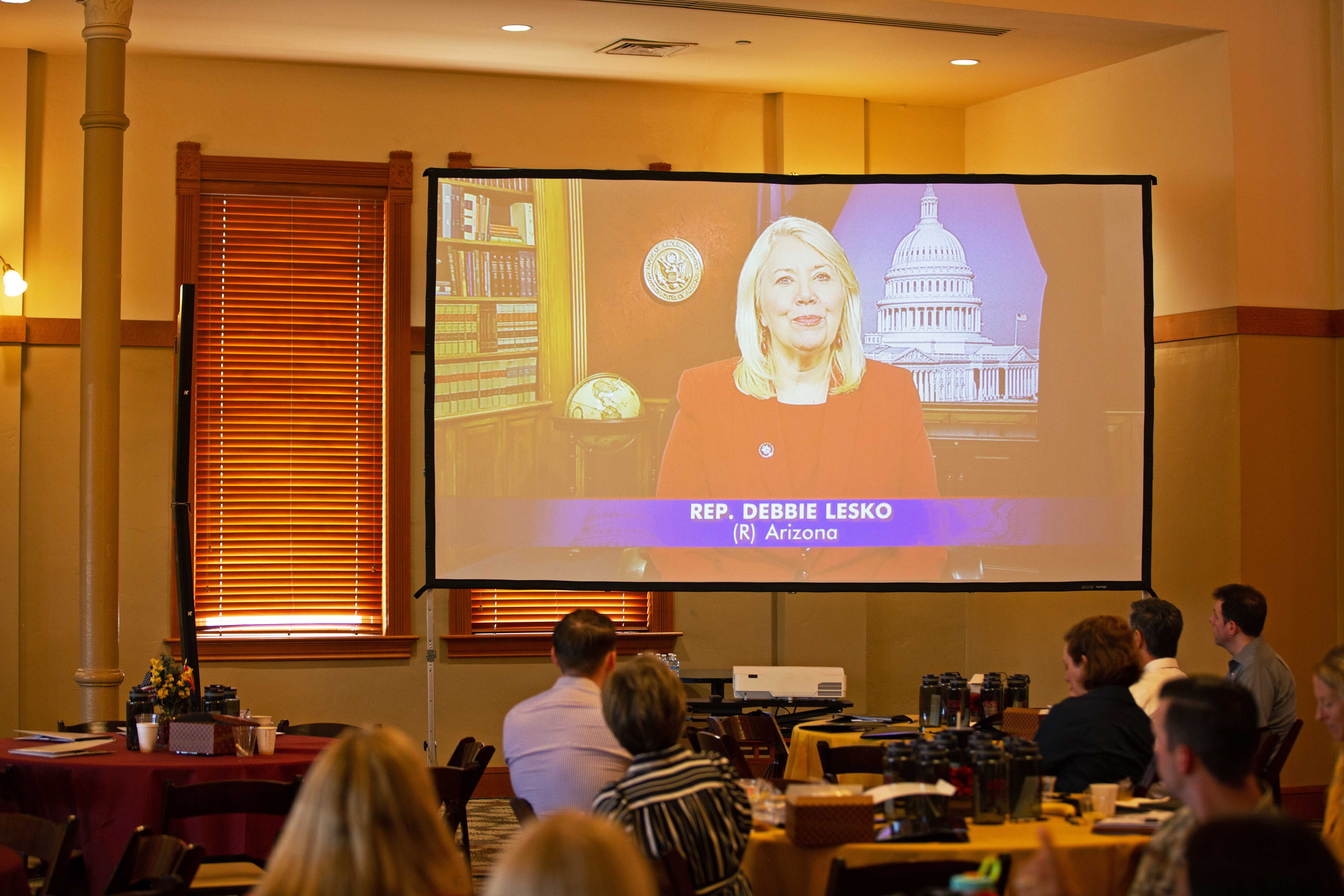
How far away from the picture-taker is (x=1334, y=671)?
3316 millimetres

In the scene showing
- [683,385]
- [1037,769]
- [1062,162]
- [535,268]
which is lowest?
[1037,769]

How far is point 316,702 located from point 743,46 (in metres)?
4.25

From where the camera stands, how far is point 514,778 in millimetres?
3850

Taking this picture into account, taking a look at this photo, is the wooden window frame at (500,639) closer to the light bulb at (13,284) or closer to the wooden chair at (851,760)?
the light bulb at (13,284)

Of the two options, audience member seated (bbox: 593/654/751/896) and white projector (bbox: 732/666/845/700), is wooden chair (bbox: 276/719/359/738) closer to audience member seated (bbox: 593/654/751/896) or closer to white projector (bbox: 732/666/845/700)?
white projector (bbox: 732/666/845/700)

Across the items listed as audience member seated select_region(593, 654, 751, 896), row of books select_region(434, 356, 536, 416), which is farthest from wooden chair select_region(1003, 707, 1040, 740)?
row of books select_region(434, 356, 536, 416)

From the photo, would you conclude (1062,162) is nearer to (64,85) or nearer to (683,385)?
(683,385)

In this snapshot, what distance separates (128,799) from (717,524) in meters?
3.33

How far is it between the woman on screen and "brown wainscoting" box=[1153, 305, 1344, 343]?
1536 millimetres

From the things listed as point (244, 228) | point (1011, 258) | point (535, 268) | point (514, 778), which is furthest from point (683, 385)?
point (514, 778)

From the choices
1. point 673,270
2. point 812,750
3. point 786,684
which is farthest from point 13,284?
point 812,750

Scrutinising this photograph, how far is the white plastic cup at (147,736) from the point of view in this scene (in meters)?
4.88

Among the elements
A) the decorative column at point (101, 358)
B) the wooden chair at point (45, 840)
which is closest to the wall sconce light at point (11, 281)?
the decorative column at point (101, 358)

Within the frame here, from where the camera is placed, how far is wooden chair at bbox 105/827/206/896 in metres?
3.03
